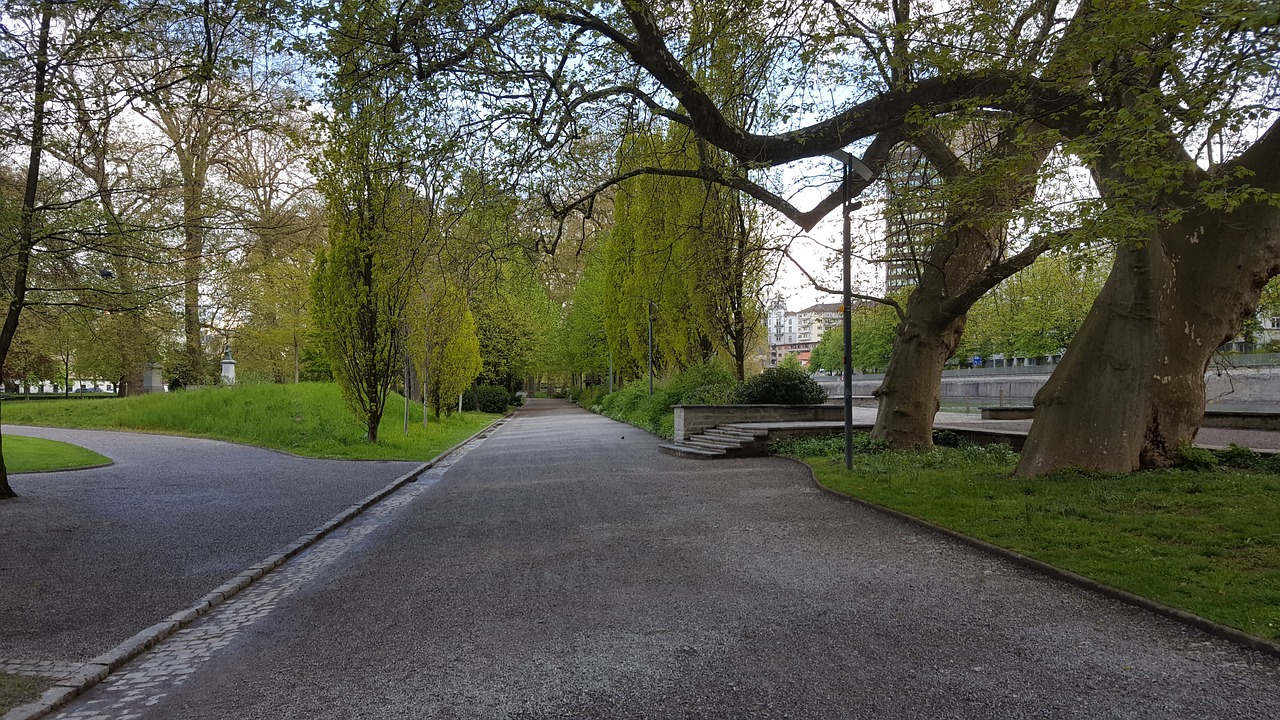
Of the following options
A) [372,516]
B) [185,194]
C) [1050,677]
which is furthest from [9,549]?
[1050,677]

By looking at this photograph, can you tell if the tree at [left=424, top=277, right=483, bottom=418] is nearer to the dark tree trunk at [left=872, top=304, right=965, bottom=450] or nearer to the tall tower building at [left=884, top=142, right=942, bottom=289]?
the tall tower building at [left=884, top=142, right=942, bottom=289]

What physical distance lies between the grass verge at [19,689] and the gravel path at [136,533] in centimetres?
32

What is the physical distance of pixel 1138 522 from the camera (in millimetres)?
6789

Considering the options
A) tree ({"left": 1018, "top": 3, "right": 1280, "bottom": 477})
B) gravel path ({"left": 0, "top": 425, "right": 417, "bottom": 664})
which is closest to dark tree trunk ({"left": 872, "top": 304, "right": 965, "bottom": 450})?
tree ({"left": 1018, "top": 3, "right": 1280, "bottom": 477})

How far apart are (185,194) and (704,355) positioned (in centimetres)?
1852

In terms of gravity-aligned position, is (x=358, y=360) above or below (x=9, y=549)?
above

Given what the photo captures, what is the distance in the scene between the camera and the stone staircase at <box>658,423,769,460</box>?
15.9 m

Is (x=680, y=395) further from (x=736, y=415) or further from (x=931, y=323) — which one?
(x=931, y=323)

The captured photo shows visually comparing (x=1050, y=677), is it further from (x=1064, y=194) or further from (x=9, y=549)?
(x=1064, y=194)

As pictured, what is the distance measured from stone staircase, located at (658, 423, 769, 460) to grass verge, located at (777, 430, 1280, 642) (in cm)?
482

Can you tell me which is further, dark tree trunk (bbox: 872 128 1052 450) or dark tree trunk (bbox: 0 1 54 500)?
dark tree trunk (bbox: 872 128 1052 450)

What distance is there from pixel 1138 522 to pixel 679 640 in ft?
17.2

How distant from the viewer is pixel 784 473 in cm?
1284

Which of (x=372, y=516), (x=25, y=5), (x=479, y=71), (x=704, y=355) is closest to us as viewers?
(x=25, y=5)
